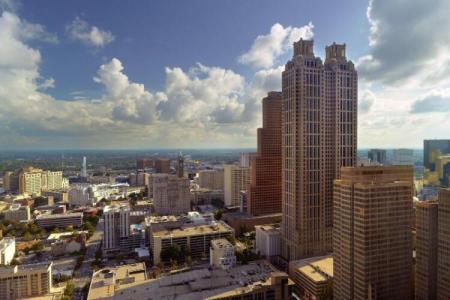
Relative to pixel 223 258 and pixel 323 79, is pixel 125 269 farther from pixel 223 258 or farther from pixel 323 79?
pixel 323 79

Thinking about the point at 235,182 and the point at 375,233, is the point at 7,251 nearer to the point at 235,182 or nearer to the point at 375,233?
the point at 375,233

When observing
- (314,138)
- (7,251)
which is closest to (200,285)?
(314,138)

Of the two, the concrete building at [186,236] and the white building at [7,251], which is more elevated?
the concrete building at [186,236]

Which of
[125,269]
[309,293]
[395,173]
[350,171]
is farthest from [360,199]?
[125,269]

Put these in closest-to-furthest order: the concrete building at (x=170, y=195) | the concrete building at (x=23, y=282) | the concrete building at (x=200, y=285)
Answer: the concrete building at (x=200, y=285), the concrete building at (x=23, y=282), the concrete building at (x=170, y=195)

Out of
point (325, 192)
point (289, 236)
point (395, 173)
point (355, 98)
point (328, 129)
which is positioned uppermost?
point (355, 98)

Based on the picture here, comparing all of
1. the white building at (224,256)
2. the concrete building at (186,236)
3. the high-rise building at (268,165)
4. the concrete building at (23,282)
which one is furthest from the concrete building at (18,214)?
the white building at (224,256)

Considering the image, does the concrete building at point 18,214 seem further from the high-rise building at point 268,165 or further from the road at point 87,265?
the high-rise building at point 268,165

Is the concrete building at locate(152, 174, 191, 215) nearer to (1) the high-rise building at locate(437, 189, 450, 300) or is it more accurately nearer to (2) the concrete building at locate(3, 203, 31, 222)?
(2) the concrete building at locate(3, 203, 31, 222)
